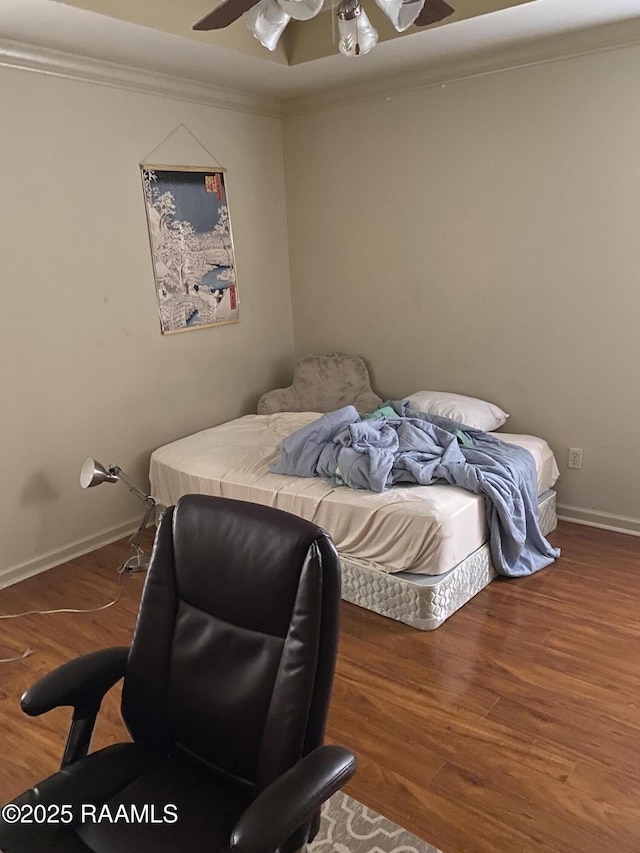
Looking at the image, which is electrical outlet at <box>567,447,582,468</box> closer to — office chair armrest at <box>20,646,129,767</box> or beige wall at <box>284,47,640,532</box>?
beige wall at <box>284,47,640,532</box>

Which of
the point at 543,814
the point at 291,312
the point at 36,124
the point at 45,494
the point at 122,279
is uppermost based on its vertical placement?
the point at 36,124

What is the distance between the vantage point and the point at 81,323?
3.57 metres

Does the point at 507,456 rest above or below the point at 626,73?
below

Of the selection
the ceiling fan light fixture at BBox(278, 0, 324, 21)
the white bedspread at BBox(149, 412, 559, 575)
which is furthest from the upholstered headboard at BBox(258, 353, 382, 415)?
the ceiling fan light fixture at BBox(278, 0, 324, 21)

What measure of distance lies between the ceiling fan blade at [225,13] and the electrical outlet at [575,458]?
2766 millimetres

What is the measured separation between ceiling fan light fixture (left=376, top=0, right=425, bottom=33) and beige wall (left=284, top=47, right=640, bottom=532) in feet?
6.12

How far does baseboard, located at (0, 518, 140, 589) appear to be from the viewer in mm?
3422

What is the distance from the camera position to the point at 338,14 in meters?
1.98

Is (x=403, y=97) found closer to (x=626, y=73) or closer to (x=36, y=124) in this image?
(x=626, y=73)

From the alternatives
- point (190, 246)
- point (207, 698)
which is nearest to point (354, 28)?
point (207, 698)

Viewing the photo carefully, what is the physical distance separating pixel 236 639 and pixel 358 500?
1.52m

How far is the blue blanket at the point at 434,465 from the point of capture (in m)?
3.08

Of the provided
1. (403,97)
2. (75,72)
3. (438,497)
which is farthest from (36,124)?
(438,497)

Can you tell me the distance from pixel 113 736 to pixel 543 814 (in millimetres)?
1368
